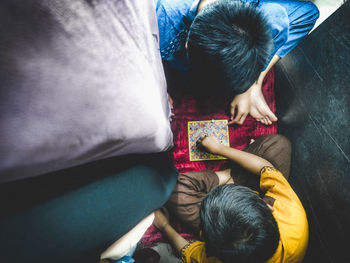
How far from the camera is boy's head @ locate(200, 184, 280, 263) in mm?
926

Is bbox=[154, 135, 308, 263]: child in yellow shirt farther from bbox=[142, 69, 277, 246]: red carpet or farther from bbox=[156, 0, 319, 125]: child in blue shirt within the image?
bbox=[156, 0, 319, 125]: child in blue shirt

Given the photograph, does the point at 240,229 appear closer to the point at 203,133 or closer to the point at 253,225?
the point at 253,225

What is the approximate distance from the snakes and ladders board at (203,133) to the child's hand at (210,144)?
6cm

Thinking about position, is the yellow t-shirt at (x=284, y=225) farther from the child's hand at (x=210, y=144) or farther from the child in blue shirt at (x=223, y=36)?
the child in blue shirt at (x=223, y=36)

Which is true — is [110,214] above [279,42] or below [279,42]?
below

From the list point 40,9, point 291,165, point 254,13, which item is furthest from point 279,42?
point 40,9

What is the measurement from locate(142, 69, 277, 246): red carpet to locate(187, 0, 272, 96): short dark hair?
750mm

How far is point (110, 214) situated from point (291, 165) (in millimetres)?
1278

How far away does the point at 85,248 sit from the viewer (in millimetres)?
573

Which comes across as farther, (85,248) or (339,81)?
(339,81)

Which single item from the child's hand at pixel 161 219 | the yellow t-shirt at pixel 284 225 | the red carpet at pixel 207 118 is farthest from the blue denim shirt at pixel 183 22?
the child's hand at pixel 161 219

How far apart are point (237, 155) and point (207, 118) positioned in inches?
15.1

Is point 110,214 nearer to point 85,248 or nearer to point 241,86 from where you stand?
point 85,248

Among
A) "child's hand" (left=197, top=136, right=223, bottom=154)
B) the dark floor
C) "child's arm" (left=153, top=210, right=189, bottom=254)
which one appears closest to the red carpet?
"child's hand" (left=197, top=136, right=223, bottom=154)
